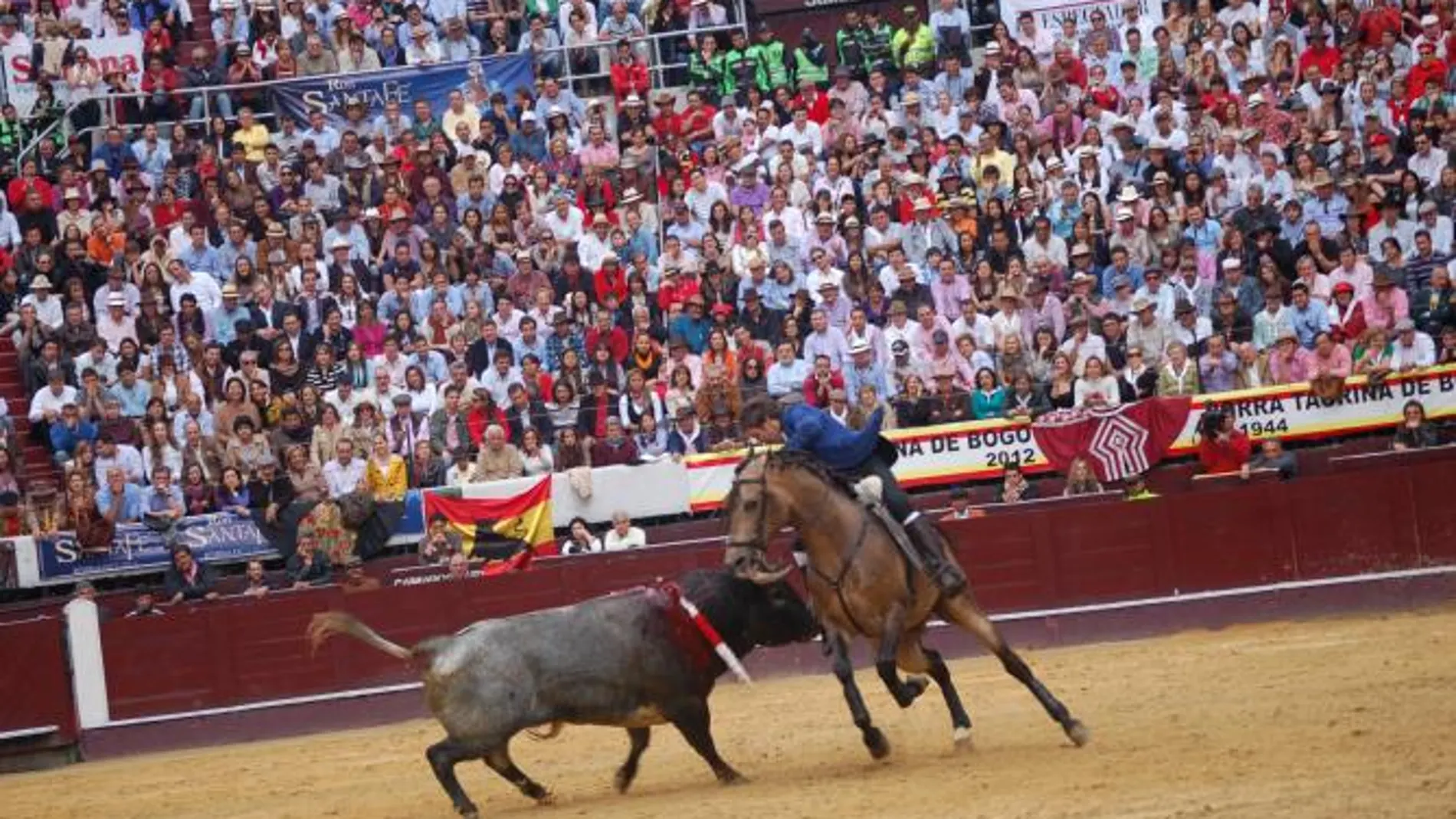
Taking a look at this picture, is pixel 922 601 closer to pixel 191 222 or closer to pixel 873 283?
pixel 873 283

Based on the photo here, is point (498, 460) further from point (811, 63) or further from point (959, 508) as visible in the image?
point (811, 63)

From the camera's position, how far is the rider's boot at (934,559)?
1293cm

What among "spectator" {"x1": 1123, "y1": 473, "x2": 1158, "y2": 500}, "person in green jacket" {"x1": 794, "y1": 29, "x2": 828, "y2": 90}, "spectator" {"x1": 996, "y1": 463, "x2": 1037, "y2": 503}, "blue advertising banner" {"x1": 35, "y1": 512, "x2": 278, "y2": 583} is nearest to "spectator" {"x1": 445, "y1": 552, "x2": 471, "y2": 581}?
"blue advertising banner" {"x1": 35, "y1": 512, "x2": 278, "y2": 583}

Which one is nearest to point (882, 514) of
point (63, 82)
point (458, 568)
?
point (458, 568)

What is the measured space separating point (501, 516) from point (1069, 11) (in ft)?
29.7

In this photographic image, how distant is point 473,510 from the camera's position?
19859 mm

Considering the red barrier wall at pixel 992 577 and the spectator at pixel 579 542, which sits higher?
the spectator at pixel 579 542

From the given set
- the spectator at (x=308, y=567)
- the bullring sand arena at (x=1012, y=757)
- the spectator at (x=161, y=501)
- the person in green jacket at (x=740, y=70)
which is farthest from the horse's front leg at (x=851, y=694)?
the person in green jacket at (x=740, y=70)

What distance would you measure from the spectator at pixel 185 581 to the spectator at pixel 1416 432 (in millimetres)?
9212

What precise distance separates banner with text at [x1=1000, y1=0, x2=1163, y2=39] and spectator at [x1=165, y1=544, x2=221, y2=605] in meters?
10.4

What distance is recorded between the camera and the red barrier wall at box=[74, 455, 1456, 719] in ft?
61.3

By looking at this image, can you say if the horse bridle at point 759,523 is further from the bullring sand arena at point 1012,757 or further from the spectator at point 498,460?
the spectator at point 498,460

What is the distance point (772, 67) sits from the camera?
25.3 m

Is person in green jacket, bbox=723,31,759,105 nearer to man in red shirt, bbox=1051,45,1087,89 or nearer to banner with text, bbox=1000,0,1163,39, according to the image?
banner with text, bbox=1000,0,1163,39
